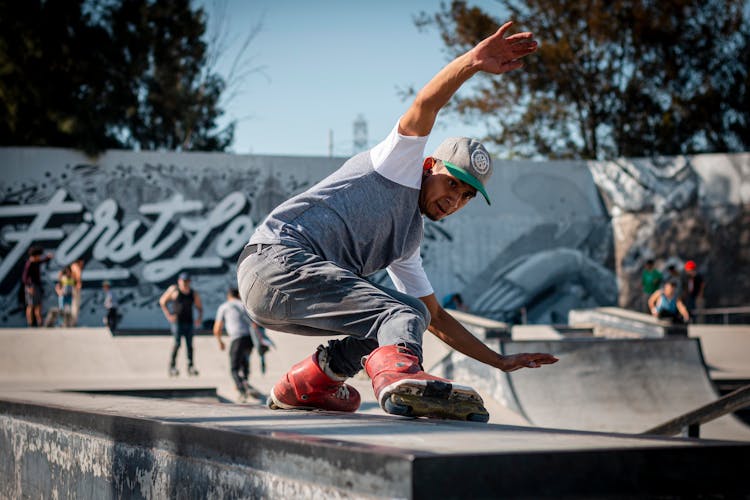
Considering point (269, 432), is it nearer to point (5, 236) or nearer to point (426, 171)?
point (426, 171)

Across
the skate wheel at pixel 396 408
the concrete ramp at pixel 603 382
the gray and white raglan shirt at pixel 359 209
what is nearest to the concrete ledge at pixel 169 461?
the skate wheel at pixel 396 408

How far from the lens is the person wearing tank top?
2.98m

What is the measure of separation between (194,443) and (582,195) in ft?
73.9

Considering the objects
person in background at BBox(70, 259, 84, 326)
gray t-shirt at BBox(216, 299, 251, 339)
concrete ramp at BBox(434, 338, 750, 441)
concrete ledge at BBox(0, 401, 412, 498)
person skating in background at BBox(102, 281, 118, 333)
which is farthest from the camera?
person skating in background at BBox(102, 281, 118, 333)

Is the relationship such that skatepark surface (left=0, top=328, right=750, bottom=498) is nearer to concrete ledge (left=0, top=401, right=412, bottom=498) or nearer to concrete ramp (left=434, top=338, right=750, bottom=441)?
concrete ledge (left=0, top=401, right=412, bottom=498)

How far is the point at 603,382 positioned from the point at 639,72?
25303 mm

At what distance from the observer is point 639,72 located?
32906mm

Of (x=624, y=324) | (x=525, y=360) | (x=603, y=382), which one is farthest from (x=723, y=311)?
(x=525, y=360)

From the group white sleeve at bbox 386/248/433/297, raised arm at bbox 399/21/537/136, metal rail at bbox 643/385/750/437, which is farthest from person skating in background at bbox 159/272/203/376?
raised arm at bbox 399/21/537/136

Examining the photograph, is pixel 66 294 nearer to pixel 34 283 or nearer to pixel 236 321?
pixel 34 283

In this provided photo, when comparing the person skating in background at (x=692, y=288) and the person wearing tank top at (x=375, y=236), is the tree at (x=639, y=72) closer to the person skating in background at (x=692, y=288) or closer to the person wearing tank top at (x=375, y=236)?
the person skating in background at (x=692, y=288)

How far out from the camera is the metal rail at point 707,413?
467 centimetres

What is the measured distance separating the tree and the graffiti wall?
388 inches

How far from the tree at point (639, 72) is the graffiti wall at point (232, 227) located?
9.86 meters
